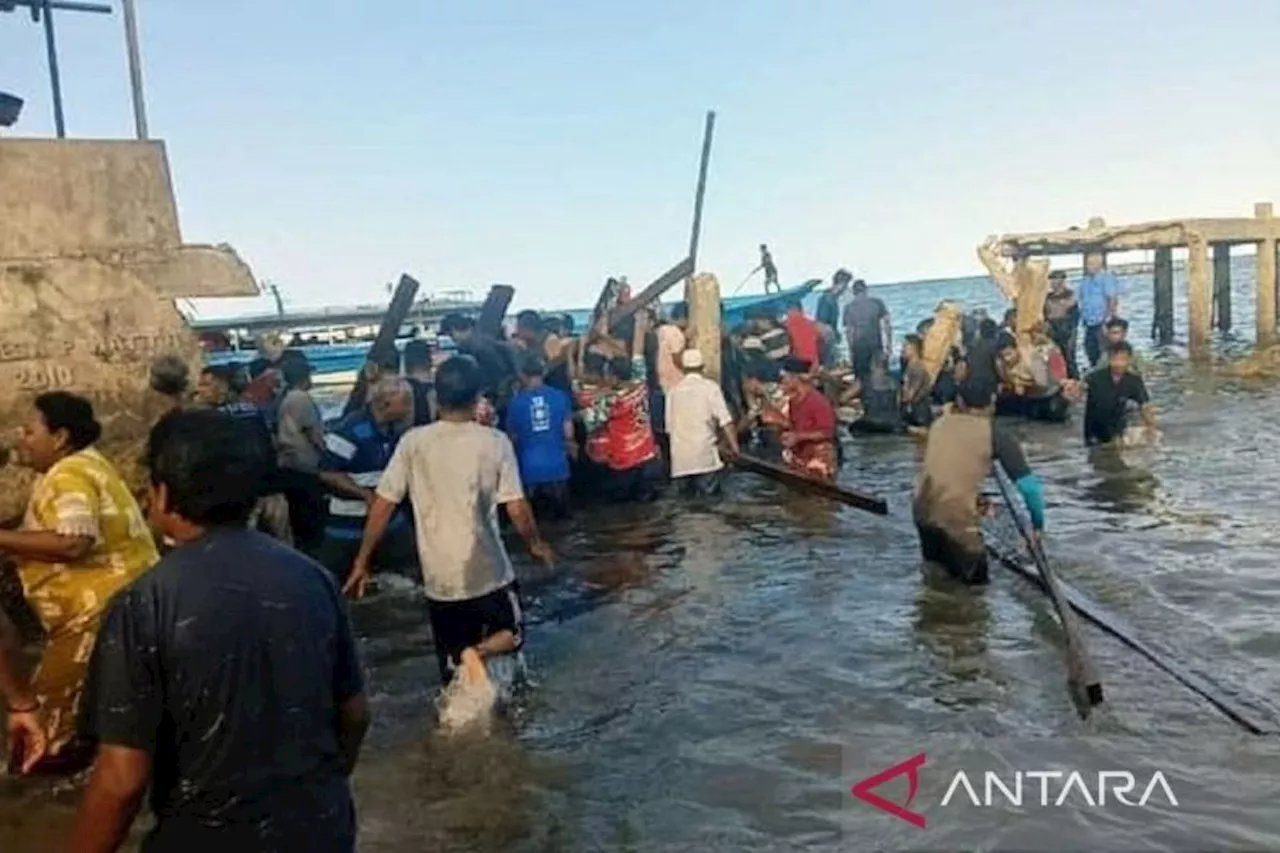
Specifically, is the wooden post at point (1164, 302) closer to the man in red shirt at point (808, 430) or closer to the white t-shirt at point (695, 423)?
the man in red shirt at point (808, 430)

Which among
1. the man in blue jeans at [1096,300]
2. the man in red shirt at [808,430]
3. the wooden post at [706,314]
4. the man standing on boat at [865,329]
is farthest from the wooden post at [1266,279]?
the man in red shirt at [808,430]

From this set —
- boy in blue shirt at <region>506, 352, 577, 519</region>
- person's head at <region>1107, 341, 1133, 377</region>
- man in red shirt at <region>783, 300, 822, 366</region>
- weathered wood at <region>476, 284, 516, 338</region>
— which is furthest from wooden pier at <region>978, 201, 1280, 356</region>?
boy in blue shirt at <region>506, 352, 577, 519</region>

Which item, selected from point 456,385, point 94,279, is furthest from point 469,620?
point 94,279

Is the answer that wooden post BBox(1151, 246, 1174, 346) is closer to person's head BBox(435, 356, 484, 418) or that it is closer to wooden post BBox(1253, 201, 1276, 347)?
wooden post BBox(1253, 201, 1276, 347)

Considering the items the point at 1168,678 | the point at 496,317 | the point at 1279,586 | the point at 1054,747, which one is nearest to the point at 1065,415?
the point at 496,317

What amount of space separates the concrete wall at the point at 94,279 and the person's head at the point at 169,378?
0.55m

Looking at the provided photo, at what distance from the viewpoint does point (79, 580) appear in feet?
15.8

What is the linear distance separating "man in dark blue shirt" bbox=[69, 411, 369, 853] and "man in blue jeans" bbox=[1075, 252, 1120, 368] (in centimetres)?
2039

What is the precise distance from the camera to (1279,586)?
802cm

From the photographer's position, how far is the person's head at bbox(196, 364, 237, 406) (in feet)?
27.9

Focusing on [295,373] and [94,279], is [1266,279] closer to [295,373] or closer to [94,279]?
[295,373]

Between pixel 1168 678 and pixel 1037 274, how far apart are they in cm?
1459

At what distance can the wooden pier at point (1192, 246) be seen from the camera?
2684cm

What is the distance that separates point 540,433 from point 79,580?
242 inches
